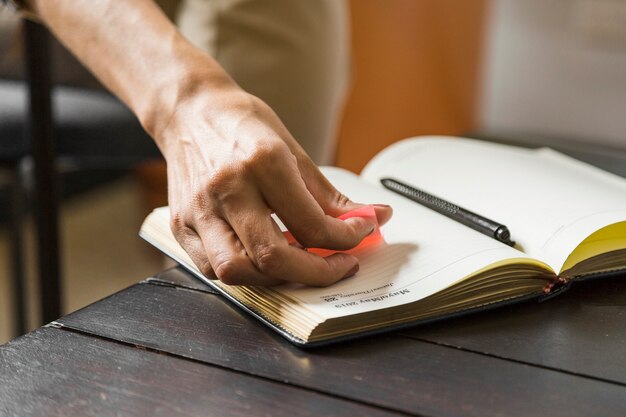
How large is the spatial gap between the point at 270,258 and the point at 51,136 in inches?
28.1

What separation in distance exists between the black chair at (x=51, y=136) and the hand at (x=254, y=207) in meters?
0.58

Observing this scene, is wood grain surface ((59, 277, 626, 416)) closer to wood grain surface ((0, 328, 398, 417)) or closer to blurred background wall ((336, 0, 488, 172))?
wood grain surface ((0, 328, 398, 417))

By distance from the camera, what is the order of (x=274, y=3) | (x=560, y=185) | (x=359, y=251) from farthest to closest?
(x=274, y=3)
(x=560, y=185)
(x=359, y=251)

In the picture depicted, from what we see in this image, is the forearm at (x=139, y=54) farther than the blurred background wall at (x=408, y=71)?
No

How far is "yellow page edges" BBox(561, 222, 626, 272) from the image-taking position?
0.58m

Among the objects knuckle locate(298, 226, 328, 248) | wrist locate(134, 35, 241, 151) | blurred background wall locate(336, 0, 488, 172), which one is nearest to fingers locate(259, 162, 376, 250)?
knuckle locate(298, 226, 328, 248)

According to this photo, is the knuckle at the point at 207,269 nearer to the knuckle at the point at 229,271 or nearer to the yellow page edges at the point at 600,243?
the knuckle at the point at 229,271

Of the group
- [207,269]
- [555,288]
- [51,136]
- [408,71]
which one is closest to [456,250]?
[555,288]

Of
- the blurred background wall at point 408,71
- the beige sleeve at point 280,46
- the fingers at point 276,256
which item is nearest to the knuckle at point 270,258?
the fingers at point 276,256

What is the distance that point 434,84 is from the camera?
7.09ft

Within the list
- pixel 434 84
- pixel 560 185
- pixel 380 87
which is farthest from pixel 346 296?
pixel 434 84

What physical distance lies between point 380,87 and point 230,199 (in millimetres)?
1562

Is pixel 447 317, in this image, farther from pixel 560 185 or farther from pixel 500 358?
pixel 560 185

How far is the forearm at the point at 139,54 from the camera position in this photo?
0.65 meters
